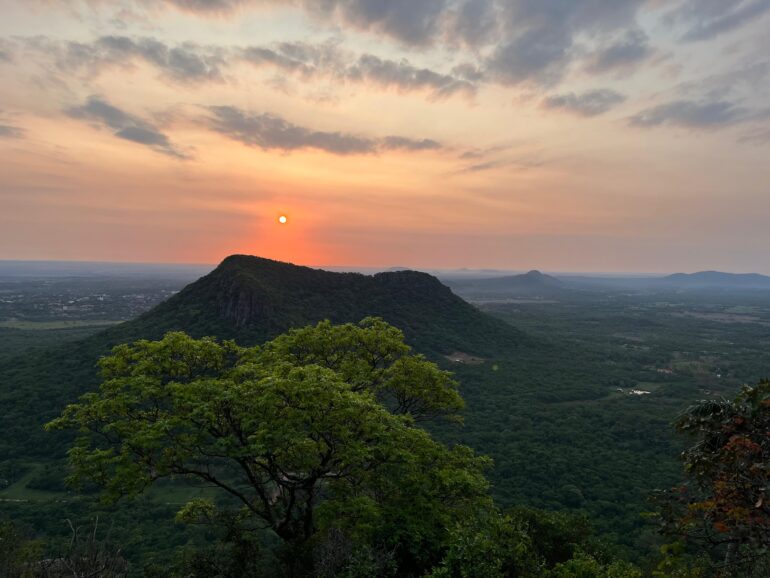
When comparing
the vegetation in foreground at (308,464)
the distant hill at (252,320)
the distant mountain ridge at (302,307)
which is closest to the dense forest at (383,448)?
the vegetation in foreground at (308,464)

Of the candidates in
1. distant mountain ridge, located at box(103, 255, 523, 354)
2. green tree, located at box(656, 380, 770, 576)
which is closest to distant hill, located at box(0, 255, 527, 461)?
distant mountain ridge, located at box(103, 255, 523, 354)

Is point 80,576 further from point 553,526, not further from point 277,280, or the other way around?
point 277,280

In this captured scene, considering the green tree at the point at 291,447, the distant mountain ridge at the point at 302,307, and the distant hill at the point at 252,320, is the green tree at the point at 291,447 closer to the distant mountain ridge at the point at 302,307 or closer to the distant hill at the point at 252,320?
the distant hill at the point at 252,320

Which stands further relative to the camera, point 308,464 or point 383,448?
point 383,448

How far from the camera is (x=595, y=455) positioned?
64.4 metres

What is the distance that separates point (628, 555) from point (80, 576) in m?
41.4

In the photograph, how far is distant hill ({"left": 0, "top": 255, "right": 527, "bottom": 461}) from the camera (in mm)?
66562

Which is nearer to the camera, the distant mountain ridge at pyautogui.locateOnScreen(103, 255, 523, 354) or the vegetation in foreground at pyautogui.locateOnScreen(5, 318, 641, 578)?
the vegetation in foreground at pyautogui.locateOnScreen(5, 318, 641, 578)

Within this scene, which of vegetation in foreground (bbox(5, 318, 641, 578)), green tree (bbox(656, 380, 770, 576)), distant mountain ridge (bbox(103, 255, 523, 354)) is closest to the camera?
green tree (bbox(656, 380, 770, 576))

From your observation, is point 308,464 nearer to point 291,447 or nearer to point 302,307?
point 291,447

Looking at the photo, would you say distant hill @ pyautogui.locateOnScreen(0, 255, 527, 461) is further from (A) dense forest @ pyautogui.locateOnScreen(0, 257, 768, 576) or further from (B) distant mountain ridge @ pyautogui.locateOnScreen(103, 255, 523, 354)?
(A) dense forest @ pyautogui.locateOnScreen(0, 257, 768, 576)

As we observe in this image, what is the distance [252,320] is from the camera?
88.6 m

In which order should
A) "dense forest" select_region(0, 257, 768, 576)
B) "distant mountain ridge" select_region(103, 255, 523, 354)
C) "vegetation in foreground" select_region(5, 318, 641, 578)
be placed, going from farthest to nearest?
1. "distant mountain ridge" select_region(103, 255, 523, 354)
2. "dense forest" select_region(0, 257, 768, 576)
3. "vegetation in foreground" select_region(5, 318, 641, 578)

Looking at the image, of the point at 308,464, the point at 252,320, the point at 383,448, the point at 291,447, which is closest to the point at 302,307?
the point at 252,320
